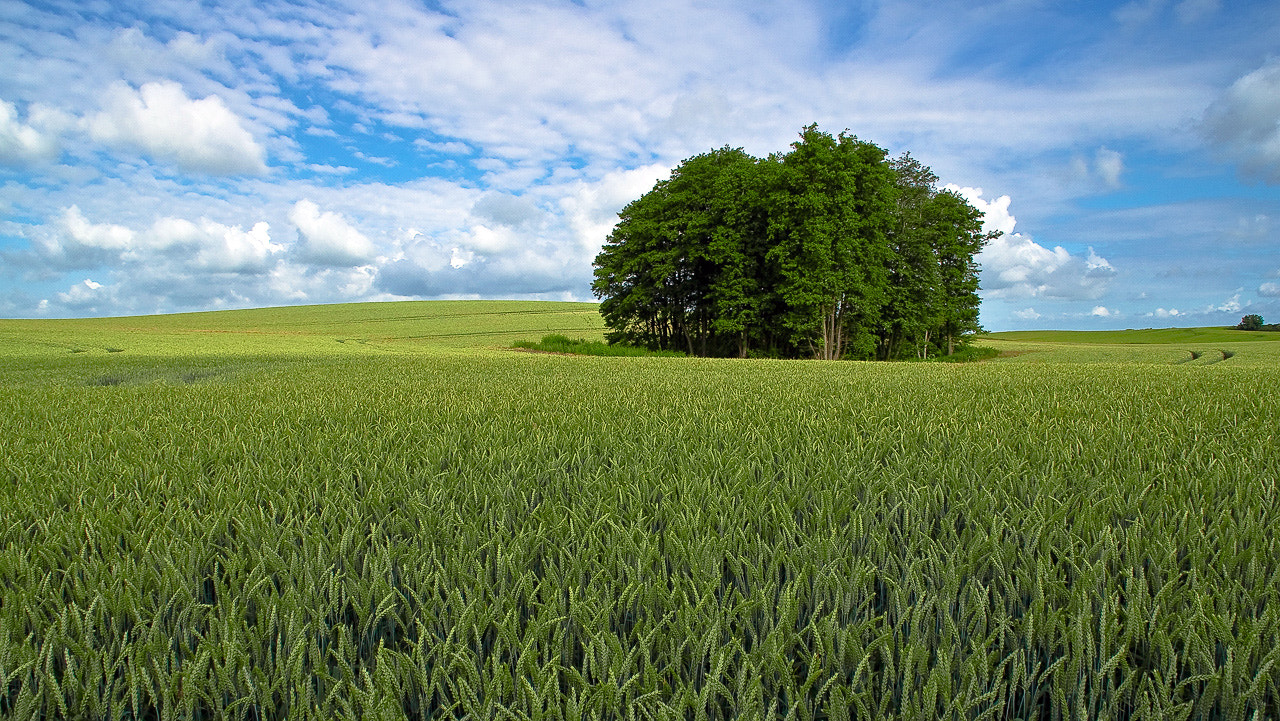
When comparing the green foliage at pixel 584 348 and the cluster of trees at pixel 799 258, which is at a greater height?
the cluster of trees at pixel 799 258

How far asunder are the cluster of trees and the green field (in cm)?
2356

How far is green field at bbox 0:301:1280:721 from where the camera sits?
0.98 m

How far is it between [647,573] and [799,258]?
26271mm

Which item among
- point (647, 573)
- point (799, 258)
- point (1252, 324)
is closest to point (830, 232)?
point (799, 258)

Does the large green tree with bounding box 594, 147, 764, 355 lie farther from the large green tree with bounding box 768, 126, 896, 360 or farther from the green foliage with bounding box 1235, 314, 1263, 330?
the green foliage with bounding box 1235, 314, 1263, 330

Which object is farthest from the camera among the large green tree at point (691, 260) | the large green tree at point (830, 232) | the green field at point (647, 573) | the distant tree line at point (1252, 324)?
the distant tree line at point (1252, 324)

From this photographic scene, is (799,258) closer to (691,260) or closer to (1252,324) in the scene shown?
(691,260)

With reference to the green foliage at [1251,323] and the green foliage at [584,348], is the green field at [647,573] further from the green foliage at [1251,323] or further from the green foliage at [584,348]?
the green foliage at [1251,323]

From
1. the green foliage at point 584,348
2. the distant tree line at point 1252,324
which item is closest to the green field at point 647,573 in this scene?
the green foliage at point 584,348

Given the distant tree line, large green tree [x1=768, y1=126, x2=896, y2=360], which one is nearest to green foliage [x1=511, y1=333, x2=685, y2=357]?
large green tree [x1=768, y1=126, x2=896, y2=360]

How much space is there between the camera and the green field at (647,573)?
0.98 m

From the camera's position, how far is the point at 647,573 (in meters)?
1.30

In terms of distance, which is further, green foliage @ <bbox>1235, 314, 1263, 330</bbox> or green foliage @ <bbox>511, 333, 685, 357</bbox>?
green foliage @ <bbox>1235, 314, 1263, 330</bbox>

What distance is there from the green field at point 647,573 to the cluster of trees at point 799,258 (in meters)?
23.6
